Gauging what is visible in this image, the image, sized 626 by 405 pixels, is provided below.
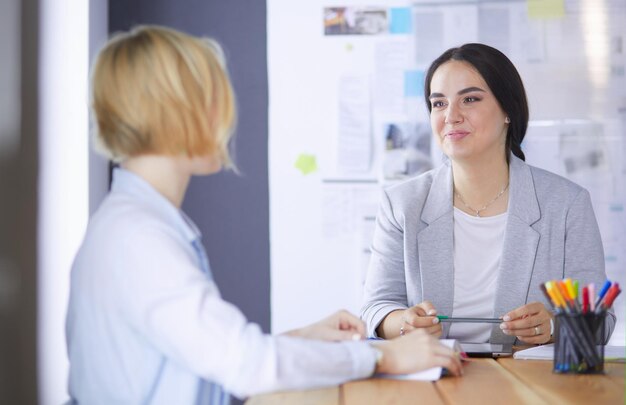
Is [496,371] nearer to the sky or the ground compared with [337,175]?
nearer to the ground

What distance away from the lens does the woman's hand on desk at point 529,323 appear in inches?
65.9

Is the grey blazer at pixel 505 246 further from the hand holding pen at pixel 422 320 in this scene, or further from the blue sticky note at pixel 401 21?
the blue sticky note at pixel 401 21

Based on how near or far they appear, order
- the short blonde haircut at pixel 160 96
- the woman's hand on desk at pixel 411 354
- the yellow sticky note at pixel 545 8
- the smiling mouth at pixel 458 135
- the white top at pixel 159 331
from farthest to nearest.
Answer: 1. the yellow sticky note at pixel 545 8
2. the smiling mouth at pixel 458 135
3. the woman's hand on desk at pixel 411 354
4. the short blonde haircut at pixel 160 96
5. the white top at pixel 159 331

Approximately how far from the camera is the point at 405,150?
10.4 feet

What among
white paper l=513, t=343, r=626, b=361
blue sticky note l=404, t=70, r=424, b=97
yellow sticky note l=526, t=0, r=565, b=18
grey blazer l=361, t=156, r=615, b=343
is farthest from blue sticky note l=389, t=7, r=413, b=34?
white paper l=513, t=343, r=626, b=361

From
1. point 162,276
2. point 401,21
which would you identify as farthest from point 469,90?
point 162,276

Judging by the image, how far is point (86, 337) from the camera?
108 cm

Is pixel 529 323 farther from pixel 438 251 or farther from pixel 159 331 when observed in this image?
pixel 159 331

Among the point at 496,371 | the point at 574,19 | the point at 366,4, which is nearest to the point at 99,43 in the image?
the point at 366,4

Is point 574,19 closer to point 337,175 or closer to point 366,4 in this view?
point 366,4

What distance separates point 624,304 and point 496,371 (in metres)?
1.87

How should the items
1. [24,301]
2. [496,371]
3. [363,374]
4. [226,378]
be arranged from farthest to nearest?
[24,301], [496,371], [363,374], [226,378]

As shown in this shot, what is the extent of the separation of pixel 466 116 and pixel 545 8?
1182 mm

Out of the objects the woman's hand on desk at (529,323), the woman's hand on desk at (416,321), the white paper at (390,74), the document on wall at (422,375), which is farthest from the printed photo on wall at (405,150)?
the document on wall at (422,375)
